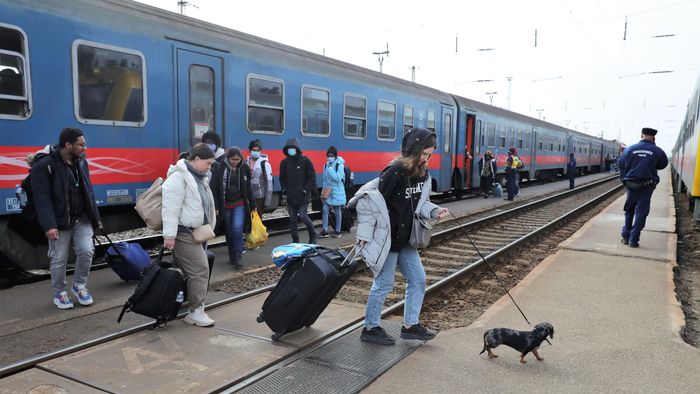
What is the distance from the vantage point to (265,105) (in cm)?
917

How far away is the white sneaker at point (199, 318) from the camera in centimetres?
459

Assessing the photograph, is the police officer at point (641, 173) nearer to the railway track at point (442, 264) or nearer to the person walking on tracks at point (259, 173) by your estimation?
the railway track at point (442, 264)

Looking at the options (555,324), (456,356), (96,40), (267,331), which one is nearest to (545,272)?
(555,324)

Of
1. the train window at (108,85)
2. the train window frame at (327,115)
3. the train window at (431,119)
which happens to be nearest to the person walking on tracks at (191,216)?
the train window at (108,85)

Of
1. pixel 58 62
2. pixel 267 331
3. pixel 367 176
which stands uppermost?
pixel 58 62

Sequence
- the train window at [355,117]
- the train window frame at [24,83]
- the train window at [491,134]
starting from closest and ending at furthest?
the train window frame at [24,83] < the train window at [355,117] < the train window at [491,134]

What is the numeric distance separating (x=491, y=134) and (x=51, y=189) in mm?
18032

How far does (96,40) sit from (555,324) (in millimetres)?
6110

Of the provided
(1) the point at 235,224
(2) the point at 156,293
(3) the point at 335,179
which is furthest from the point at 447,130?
(2) the point at 156,293

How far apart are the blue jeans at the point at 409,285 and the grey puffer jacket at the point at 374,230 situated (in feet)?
0.79

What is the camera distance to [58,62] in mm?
6078

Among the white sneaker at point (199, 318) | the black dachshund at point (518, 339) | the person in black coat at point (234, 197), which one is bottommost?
the white sneaker at point (199, 318)

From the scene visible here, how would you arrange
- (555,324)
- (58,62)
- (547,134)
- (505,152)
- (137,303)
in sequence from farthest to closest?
(547,134) → (505,152) → (58,62) → (555,324) → (137,303)

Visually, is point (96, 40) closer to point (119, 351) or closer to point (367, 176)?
point (119, 351)
